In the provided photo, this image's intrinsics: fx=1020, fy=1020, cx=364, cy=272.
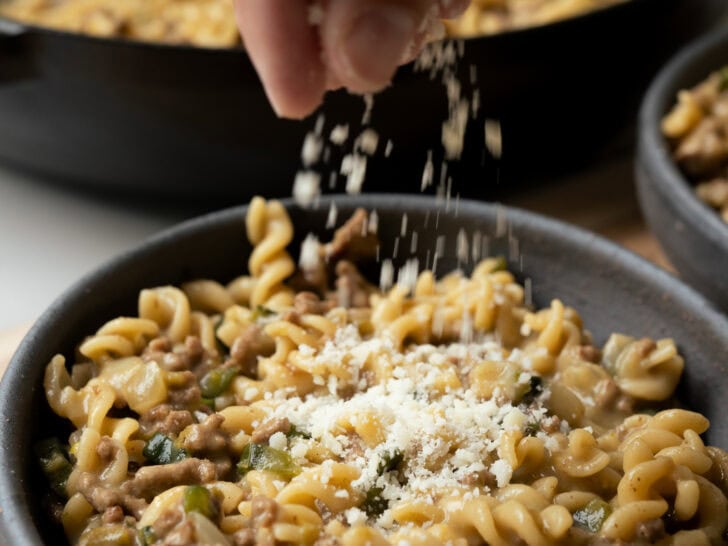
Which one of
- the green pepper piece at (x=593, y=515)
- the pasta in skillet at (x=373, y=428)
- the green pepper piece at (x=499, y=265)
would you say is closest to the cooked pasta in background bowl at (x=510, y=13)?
the green pepper piece at (x=499, y=265)

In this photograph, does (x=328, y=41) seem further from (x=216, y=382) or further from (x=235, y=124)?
(x=235, y=124)

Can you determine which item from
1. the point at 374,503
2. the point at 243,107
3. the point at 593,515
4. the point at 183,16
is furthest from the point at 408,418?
the point at 183,16

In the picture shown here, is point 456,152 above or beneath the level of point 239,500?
above

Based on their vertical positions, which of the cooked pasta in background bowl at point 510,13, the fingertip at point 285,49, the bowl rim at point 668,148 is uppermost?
the fingertip at point 285,49

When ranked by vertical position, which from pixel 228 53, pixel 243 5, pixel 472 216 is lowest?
pixel 472 216

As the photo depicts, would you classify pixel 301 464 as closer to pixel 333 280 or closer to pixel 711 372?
pixel 333 280

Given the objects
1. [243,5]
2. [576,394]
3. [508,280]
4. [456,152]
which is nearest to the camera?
[243,5]

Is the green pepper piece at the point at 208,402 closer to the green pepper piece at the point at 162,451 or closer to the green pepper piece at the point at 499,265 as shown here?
the green pepper piece at the point at 162,451

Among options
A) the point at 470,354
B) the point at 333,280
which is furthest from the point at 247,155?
the point at 470,354
